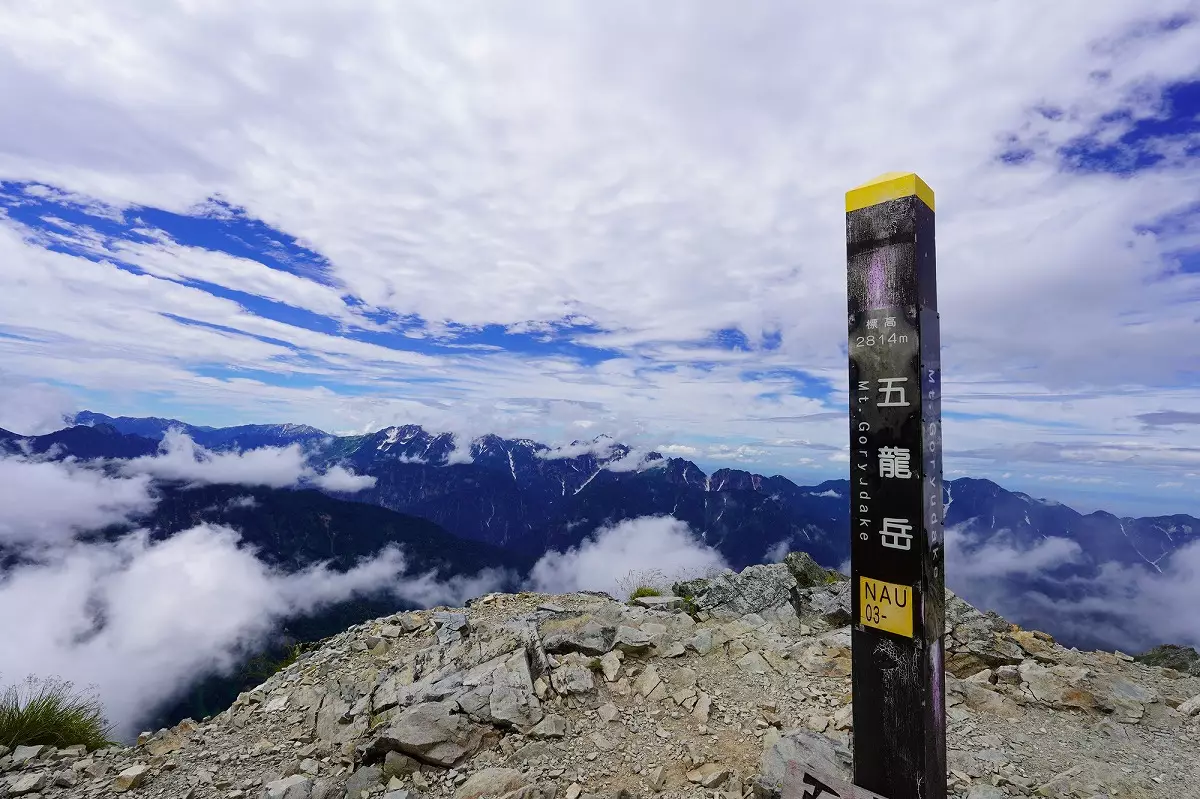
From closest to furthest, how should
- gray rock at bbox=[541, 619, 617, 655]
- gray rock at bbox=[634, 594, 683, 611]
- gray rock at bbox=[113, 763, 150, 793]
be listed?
gray rock at bbox=[113, 763, 150, 793]
gray rock at bbox=[541, 619, 617, 655]
gray rock at bbox=[634, 594, 683, 611]

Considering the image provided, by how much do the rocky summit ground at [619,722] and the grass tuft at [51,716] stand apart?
696 mm

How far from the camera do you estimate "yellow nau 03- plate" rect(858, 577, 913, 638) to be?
5371 millimetres

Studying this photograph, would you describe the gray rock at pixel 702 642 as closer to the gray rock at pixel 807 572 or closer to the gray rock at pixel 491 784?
the gray rock at pixel 491 784

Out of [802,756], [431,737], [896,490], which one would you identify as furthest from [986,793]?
[431,737]

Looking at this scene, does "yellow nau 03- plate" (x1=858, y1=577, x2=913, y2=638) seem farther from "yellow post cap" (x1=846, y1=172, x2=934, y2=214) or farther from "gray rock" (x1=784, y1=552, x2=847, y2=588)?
"gray rock" (x1=784, y1=552, x2=847, y2=588)

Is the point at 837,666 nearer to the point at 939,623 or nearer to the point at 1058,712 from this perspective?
the point at 1058,712

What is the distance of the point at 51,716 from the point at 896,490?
1684cm

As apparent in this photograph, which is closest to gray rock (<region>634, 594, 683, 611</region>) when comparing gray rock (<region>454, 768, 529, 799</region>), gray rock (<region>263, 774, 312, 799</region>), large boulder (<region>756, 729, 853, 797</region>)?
large boulder (<region>756, 729, 853, 797</region>)

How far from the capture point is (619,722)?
9.65 m

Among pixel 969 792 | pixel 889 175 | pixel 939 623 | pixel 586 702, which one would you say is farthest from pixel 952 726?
pixel 889 175

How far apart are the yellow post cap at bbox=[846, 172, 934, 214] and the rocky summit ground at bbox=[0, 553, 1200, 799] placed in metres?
7.79

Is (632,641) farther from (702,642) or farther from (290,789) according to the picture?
(290,789)

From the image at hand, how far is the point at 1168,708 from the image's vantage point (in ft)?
34.0

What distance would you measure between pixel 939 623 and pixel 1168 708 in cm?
997
